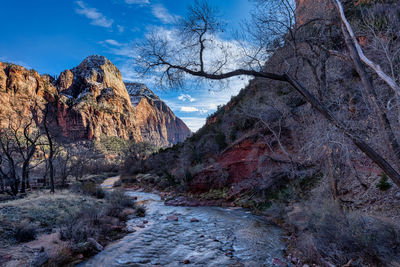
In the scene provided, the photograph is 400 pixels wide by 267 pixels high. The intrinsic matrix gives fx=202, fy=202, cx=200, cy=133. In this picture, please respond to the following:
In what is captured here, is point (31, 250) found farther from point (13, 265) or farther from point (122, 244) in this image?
point (122, 244)

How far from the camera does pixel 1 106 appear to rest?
63781 millimetres

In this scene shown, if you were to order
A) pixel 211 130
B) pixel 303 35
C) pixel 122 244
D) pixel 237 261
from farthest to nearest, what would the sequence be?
1. pixel 211 130
2. pixel 122 244
3. pixel 303 35
4. pixel 237 261

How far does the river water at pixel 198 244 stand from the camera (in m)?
5.36

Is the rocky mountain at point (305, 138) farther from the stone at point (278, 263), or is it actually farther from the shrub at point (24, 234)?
the shrub at point (24, 234)

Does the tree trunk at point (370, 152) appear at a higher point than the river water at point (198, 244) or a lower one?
higher

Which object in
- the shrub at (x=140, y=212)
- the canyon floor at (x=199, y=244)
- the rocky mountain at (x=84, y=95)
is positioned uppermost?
the rocky mountain at (x=84, y=95)

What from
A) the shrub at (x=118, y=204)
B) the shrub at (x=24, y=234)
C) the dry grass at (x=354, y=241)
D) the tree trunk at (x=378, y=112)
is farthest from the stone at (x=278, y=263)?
the shrub at (x=118, y=204)

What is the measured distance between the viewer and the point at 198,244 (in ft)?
21.8

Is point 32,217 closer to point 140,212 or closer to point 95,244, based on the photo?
point 95,244

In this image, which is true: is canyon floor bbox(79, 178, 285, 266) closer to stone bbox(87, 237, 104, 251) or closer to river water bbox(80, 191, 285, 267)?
river water bbox(80, 191, 285, 267)

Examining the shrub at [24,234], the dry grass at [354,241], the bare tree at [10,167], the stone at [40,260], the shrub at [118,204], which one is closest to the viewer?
the dry grass at [354,241]

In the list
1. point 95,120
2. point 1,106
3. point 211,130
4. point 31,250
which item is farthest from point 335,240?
point 95,120

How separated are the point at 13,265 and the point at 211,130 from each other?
24.4 meters

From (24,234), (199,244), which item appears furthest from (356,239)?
(24,234)
